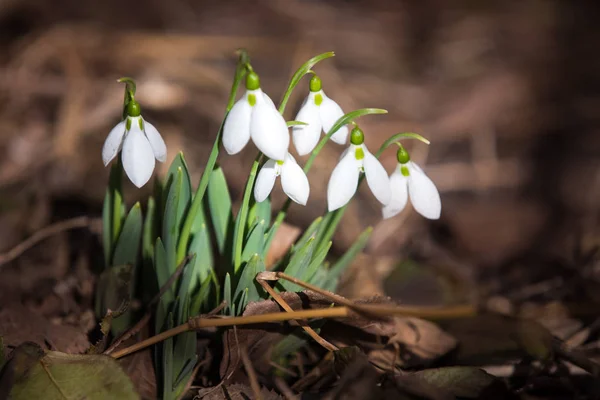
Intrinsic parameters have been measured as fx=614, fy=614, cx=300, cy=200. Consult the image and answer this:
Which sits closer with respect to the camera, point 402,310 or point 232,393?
point 402,310

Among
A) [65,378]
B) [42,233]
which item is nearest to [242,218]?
[65,378]

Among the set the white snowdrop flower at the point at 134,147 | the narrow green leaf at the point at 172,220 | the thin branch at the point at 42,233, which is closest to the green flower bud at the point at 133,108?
the white snowdrop flower at the point at 134,147

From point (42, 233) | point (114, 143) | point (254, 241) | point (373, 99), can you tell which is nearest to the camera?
point (114, 143)

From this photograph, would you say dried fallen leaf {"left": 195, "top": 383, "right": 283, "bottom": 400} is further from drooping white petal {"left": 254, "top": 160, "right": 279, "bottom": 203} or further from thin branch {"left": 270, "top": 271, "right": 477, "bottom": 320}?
drooping white petal {"left": 254, "top": 160, "right": 279, "bottom": 203}

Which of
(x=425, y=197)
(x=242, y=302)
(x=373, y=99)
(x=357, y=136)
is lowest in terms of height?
(x=242, y=302)

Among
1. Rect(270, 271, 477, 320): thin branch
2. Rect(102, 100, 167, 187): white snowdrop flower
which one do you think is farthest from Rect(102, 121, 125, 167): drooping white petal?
Rect(270, 271, 477, 320): thin branch

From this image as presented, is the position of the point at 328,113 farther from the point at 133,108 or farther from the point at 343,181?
the point at 133,108
